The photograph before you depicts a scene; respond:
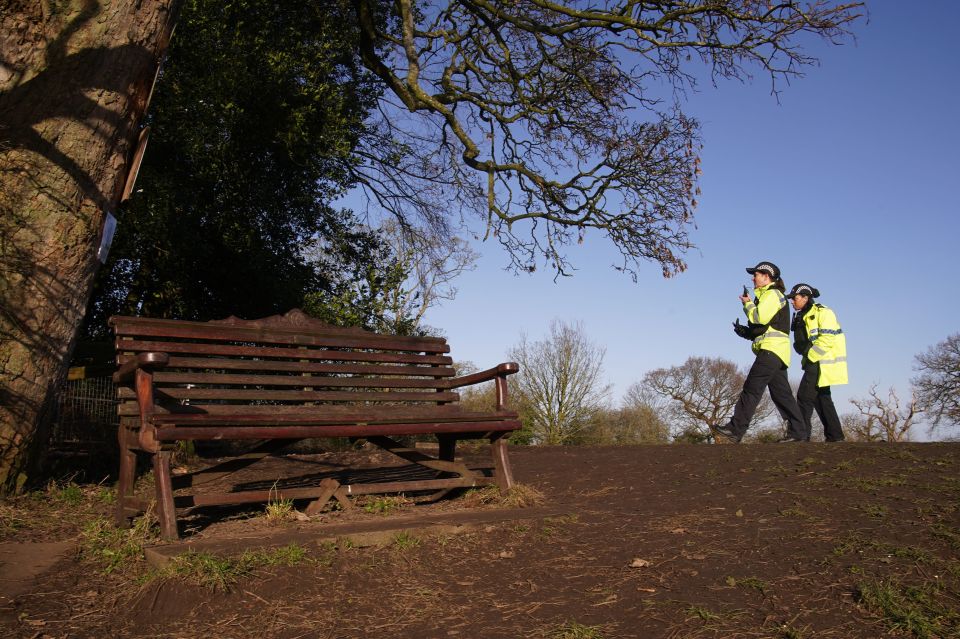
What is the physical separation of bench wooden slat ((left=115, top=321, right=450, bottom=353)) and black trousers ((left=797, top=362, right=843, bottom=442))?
19.2 ft

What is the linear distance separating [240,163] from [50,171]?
407cm

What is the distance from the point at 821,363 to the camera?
32.7ft

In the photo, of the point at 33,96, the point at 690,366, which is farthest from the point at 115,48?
the point at 690,366

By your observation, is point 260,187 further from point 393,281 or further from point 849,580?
point 849,580

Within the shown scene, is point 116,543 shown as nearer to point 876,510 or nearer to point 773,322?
point 876,510

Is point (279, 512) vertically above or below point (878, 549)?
above

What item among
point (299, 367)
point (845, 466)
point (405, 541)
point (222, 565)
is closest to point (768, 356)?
point (845, 466)

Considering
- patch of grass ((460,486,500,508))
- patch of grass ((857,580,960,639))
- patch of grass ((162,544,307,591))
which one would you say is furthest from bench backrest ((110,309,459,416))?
patch of grass ((857,580,960,639))

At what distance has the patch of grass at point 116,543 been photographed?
4.01m

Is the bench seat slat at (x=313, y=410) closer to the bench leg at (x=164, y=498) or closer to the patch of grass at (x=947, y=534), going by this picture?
the bench leg at (x=164, y=498)

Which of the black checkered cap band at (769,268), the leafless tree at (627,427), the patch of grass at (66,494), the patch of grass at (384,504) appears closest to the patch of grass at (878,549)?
the patch of grass at (384,504)

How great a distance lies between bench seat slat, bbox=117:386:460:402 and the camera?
193 inches

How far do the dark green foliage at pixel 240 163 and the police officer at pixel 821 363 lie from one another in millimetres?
6483

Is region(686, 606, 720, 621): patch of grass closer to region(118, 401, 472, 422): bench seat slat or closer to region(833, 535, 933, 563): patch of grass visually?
region(833, 535, 933, 563): patch of grass
